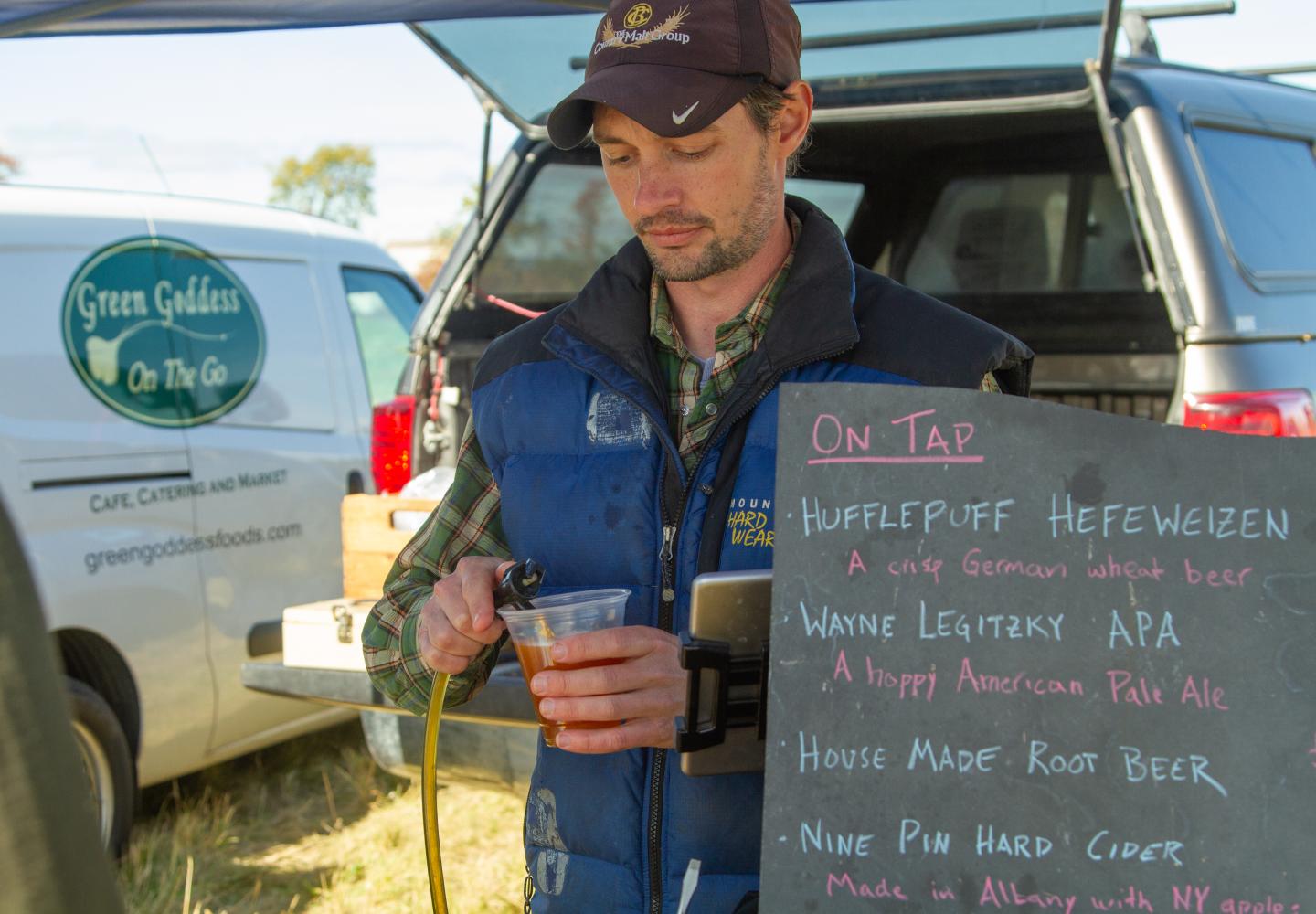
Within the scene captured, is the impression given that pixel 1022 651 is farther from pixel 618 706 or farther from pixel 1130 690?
pixel 618 706

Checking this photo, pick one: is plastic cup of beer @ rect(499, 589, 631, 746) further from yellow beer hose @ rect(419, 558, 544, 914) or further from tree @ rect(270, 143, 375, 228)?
tree @ rect(270, 143, 375, 228)

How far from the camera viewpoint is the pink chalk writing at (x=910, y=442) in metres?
1.23

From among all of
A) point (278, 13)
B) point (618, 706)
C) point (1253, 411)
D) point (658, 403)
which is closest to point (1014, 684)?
point (618, 706)

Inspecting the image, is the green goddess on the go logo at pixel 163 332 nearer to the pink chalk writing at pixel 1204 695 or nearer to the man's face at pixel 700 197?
the man's face at pixel 700 197

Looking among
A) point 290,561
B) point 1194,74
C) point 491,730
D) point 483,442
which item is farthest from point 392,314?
point 483,442

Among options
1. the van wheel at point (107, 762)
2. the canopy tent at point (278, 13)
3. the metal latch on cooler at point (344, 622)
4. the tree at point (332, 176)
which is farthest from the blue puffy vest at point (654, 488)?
the tree at point (332, 176)

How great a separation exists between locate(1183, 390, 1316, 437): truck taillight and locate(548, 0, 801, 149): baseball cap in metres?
Answer: 1.54

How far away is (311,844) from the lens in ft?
14.5

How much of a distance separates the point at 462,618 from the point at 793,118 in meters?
0.91

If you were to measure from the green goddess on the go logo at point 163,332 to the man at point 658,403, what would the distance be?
252 cm

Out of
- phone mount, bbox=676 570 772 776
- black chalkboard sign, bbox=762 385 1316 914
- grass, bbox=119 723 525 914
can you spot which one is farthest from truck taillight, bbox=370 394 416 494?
black chalkboard sign, bbox=762 385 1316 914

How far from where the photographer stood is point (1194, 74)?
3.59 m

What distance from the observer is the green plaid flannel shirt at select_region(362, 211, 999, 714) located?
1824 mm

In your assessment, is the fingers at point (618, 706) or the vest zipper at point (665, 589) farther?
the vest zipper at point (665, 589)
